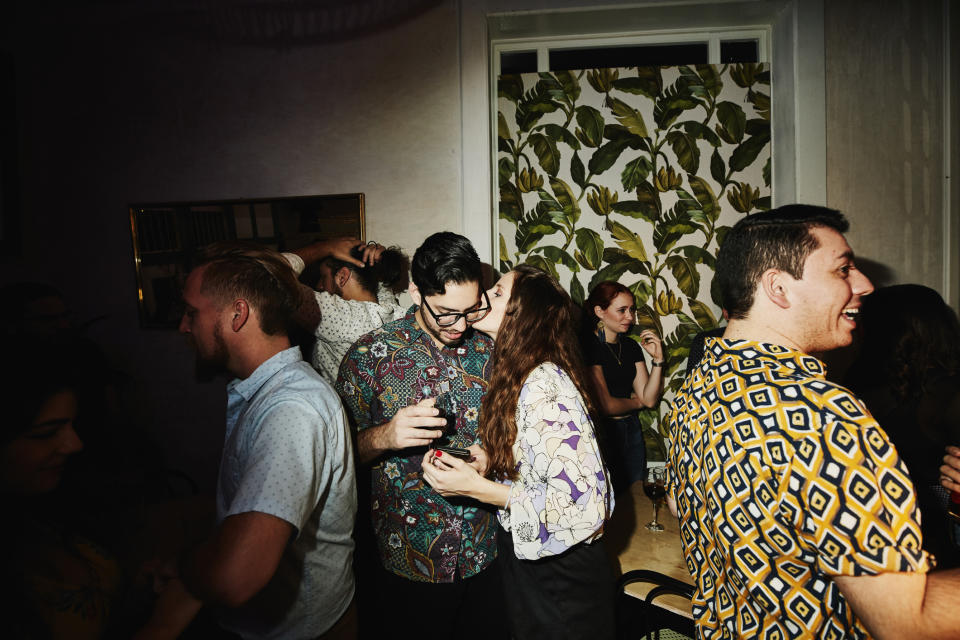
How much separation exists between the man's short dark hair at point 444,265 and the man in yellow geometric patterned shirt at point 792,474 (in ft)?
3.01

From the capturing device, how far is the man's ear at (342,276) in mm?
2756

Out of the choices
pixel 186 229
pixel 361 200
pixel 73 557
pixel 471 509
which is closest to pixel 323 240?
pixel 361 200

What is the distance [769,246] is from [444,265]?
1092mm

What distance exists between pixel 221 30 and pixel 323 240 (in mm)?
1588

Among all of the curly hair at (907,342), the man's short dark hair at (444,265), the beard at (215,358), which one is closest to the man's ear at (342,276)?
the man's short dark hair at (444,265)

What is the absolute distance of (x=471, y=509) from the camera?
1760mm

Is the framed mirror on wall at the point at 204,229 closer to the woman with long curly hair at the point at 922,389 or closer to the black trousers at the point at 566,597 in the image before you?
the black trousers at the point at 566,597

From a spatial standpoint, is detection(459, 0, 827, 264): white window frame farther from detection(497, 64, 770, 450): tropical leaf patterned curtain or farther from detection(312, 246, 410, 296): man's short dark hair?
detection(312, 246, 410, 296): man's short dark hair

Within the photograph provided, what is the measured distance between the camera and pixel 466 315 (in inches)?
73.0

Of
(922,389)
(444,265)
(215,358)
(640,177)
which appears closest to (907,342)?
(922,389)

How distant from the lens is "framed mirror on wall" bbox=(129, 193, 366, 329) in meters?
3.01

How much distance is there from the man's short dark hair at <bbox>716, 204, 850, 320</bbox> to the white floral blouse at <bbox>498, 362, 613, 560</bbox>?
21.1 inches

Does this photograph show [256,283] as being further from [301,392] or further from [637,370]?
[637,370]

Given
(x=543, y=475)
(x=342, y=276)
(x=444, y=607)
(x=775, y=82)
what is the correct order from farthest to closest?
(x=775, y=82) → (x=342, y=276) → (x=444, y=607) → (x=543, y=475)
